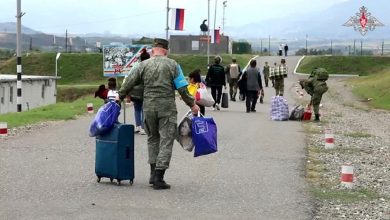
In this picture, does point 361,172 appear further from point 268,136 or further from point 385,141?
point 385,141

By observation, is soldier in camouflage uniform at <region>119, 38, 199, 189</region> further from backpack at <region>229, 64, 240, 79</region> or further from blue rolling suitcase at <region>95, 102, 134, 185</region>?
backpack at <region>229, 64, 240, 79</region>

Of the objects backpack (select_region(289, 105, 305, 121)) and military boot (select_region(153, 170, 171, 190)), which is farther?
backpack (select_region(289, 105, 305, 121))

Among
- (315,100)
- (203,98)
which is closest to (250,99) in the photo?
(315,100)

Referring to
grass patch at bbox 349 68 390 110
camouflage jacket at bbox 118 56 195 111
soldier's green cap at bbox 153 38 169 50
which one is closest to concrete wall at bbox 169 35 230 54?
grass patch at bbox 349 68 390 110

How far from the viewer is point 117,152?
9875mm

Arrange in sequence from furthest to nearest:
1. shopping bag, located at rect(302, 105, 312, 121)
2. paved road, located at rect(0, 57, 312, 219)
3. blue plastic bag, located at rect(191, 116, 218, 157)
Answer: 1. shopping bag, located at rect(302, 105, 312, 121)
2. blue plastic bag, located at rect(191, 116, 218, 157)
3. paved road, located at rect(0, 57, 312, 219)

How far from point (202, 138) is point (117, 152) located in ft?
3.73

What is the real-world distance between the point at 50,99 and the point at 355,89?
1897 centimetres

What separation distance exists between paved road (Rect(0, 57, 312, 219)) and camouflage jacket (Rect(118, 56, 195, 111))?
1.15 m

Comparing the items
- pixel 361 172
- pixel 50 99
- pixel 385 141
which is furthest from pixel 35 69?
pixel 361 172

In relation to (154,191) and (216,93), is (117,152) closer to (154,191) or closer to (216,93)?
(154,191)

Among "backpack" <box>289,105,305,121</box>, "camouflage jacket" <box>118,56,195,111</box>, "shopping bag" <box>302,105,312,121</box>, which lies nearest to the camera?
"camouflage jacket" <box>118,56,195,111</box>

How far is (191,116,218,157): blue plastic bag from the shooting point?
32.7ft

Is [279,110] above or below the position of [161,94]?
below
